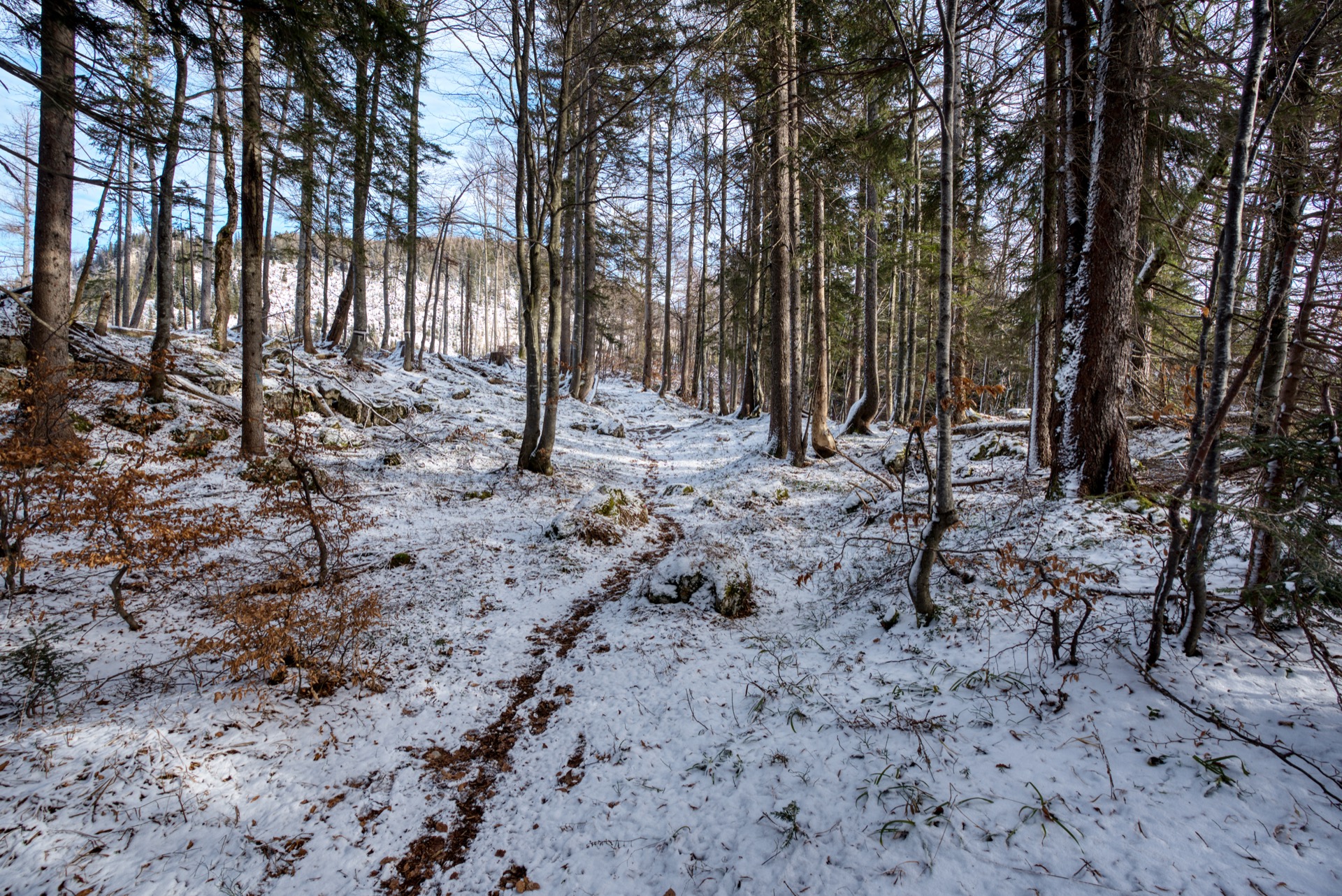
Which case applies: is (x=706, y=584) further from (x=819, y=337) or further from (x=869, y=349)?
(x=869, y=349)

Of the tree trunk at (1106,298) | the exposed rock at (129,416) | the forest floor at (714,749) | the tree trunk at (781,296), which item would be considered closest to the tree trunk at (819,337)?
A: the tree trunk at (781,296)

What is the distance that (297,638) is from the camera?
4133 millimetres

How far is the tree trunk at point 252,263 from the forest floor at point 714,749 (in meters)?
4.92

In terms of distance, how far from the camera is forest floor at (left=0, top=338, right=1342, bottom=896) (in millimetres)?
2363

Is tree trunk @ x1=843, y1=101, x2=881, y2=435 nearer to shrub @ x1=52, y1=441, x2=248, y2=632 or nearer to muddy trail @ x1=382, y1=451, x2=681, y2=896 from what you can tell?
muddy trail @ x1=382, y1=451, x2=681, y2=896

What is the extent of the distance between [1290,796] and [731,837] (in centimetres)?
259

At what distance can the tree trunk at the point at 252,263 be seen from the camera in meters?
8.25

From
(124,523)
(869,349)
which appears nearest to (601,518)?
(124,523)

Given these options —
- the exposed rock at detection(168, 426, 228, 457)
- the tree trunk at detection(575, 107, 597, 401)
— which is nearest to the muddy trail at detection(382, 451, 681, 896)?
the exposed rock at detection(168, 426, 228, 457)

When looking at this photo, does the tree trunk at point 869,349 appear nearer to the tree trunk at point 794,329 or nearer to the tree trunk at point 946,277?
the tree trunk at point 794,329

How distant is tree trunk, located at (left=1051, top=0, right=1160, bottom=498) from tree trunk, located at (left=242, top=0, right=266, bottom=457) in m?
11.9

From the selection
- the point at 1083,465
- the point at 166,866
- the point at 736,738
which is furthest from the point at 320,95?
the point at 1083,465

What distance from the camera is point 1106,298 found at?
563 centimetres

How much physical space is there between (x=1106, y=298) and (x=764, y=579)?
514cm
